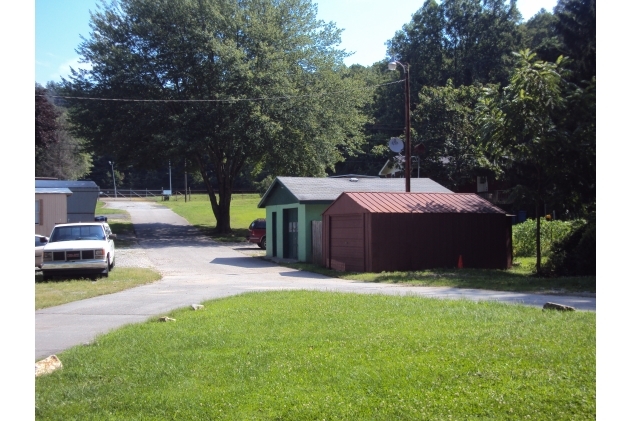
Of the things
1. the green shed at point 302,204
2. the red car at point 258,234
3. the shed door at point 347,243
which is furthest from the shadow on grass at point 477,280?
the red car at point 258,234

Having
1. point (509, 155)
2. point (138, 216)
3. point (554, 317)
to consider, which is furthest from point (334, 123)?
point (554, 317)

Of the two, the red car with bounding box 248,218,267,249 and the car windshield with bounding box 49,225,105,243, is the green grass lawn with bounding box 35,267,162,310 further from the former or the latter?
the red car with bounding box 248,218,267,249

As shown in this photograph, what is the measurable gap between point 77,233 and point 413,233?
1158cm

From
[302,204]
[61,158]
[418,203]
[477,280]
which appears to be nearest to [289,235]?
[302,204]

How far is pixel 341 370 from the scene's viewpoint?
6723 mm

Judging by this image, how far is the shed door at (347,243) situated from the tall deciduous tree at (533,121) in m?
5.42

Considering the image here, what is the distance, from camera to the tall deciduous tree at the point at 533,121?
19.2 meters

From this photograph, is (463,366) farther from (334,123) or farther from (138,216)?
(138,216)

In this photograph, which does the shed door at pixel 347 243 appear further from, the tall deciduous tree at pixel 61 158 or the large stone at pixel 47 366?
the tall deciduous tree at pixel 61 158

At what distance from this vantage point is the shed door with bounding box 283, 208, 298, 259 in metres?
29.7

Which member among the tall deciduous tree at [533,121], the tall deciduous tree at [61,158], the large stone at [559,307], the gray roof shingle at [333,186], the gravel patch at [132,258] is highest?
the tall deciduous tree at [61,158]

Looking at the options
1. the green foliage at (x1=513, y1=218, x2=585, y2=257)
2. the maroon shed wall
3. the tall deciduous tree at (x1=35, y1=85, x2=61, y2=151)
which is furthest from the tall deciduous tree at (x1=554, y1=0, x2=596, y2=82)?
the tall deciduous tree at (x1=35, y1=85, x2=61, y2=151)

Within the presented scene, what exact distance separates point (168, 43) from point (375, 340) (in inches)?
1388

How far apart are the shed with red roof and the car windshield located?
8637mm
